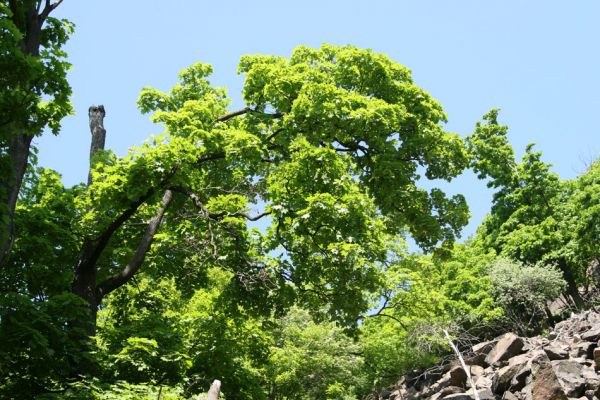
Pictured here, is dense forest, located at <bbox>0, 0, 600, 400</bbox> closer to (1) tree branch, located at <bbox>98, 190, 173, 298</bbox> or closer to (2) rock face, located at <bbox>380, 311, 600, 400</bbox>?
(1) tree branch, located at <bbox>98, 190, 173, 298</bbox>

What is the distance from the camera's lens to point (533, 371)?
57.7 feet

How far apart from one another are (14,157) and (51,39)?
297 cm

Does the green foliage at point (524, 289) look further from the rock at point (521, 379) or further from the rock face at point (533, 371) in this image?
the rock at point (521, 379)

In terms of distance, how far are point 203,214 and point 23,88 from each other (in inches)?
216

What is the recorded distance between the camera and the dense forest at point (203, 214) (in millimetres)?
10133

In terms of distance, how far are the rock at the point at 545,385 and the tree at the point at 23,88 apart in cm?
1455

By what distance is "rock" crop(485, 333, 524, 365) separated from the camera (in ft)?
73.2

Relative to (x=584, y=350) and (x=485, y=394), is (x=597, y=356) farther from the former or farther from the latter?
(x=485, y=394)

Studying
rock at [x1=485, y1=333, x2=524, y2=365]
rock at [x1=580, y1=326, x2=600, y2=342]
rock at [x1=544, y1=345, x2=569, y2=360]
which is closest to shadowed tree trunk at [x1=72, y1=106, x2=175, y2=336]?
rock at [x1=544, y1=345, x2=569, y2=360]

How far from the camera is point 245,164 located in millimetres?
15500

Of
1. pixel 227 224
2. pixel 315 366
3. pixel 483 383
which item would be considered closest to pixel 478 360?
pixel 483 383

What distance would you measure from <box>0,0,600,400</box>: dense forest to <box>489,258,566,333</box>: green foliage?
530 inches

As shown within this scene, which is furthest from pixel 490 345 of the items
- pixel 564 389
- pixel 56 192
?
pixel 56 192

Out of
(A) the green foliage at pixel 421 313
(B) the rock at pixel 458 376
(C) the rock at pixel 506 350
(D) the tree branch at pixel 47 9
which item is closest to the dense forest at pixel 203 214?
(D) the tree branch at pixel 47 9
